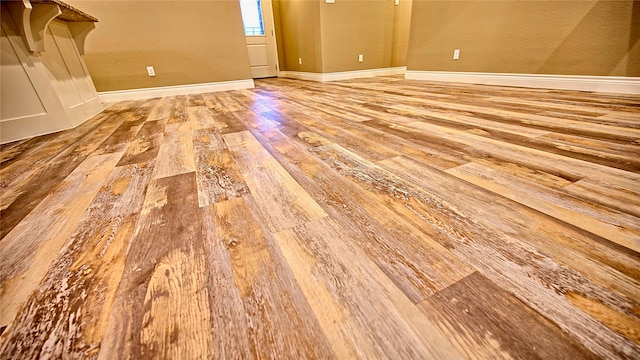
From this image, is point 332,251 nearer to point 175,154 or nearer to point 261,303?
point 261,303

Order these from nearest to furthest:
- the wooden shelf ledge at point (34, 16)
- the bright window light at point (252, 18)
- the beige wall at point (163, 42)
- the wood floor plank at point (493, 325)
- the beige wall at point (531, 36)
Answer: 1. the wood floor plank at point (493, 325)
2. the wooden shelf ledge at point (34, 16)
3. the beige wall at point (531, 36)
4. the beige wall at point (163, 42)
5. the bright window light at point (252, 18)

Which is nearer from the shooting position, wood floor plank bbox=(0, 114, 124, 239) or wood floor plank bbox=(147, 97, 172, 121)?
wood floor plank bbox=(0, 114, 124, 239)

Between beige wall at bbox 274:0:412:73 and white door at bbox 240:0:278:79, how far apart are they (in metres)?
0.47

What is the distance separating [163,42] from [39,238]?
11.0 feet

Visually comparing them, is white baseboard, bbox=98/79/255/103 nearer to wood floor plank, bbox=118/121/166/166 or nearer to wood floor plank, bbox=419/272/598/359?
wood floor plank, bbox=118/121/166/166

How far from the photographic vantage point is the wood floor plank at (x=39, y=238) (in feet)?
1.62

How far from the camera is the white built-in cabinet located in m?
1.46

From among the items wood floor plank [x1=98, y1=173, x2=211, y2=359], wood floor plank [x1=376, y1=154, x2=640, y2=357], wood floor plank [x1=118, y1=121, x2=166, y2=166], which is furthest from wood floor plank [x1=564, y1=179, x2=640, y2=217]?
wood floor plank [x1=118, y1=121, x2=166, y2=166]

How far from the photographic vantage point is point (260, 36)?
5.30 m

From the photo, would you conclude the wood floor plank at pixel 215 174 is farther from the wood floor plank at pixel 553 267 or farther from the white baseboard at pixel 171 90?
the white baseboard at pixel 171 90

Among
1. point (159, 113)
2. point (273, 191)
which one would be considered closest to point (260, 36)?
point (159, 113)

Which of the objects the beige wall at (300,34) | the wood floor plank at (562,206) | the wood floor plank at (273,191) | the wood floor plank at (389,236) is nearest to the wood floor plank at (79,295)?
the wood floor plank at (273,191)

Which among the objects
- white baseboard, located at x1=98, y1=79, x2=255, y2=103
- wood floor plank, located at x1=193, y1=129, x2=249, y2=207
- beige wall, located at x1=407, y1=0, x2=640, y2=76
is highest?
beige wall, located at x1=407, y1=0, x2=640, y2=76

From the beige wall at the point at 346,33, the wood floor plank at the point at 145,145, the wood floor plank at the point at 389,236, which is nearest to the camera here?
the wood floor plank at the point at 389,236
